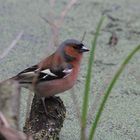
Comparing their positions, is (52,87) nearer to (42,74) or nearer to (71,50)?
(42,74)

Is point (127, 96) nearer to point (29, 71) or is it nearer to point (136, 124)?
point (136, 124)

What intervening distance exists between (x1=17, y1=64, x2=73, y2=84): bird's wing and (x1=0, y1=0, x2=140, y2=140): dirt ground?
0.43ft

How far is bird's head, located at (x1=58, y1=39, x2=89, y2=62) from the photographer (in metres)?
3.63

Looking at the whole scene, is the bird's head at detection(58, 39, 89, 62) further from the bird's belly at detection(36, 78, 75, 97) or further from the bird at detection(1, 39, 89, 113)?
the bird's belly at detection(36, 78, 75, 97)

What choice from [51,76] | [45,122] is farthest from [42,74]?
[45,122]

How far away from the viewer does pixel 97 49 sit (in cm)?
486

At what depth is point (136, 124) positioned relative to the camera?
A: 375cm

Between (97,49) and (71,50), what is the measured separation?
1.22 metres

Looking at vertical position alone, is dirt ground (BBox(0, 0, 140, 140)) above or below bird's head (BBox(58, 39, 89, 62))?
below

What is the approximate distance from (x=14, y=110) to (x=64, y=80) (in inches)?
46.9

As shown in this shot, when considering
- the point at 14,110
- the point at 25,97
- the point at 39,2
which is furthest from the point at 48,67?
the point at 39,2

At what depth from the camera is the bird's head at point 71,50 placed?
363 cm

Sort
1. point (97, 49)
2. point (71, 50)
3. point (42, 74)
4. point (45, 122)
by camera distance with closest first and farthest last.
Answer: point (45, 122), point (42, 74), point (71, 50), point (97, 49)

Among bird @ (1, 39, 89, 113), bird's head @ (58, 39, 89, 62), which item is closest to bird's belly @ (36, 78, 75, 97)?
bird @ (1, 39, 89, 113)
